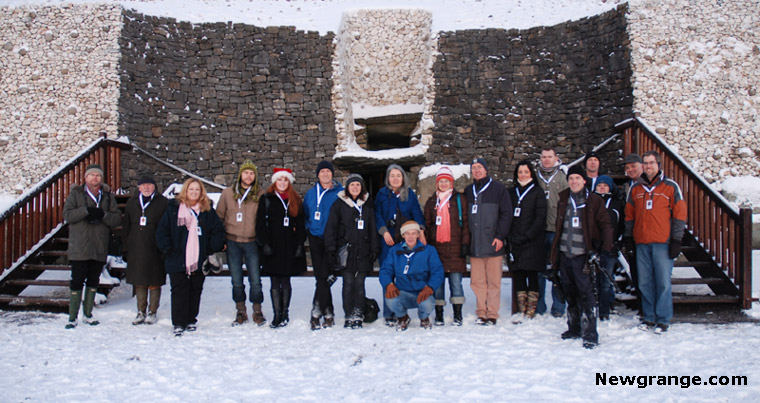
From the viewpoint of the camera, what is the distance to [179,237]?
476 cm

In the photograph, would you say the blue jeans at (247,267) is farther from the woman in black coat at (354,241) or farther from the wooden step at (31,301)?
the wooden step at (31,301)

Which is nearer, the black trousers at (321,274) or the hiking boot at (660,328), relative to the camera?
the hiking boot at (660,328)

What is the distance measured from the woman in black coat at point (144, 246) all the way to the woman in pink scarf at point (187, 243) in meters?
0.22

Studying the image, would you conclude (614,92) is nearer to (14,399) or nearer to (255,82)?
(255,82)

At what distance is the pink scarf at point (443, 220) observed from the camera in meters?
4.88

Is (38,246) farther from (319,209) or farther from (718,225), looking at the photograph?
(718,225)

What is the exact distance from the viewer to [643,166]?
15.6ft

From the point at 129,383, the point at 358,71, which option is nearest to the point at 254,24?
the point at 358,71

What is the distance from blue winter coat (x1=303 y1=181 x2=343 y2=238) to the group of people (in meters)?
0.01

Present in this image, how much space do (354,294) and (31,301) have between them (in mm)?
3622

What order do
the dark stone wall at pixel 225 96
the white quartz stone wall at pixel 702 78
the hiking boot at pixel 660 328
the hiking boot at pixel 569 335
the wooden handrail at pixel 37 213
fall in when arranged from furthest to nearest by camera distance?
the dark stone wall at pixel 225 96 → the white quartz stone wall at pixel 702 78 → the wooden handrail at pixel 37 213 → the hiking boot at pixel 660 328 → the hiking boot at pixel 569 335

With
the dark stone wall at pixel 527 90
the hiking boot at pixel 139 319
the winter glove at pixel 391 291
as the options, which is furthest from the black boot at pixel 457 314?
the dark stone wall at pixel 527 90

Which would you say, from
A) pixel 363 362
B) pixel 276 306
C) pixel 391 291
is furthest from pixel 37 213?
pixel 363 362

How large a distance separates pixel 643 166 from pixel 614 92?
584cm
